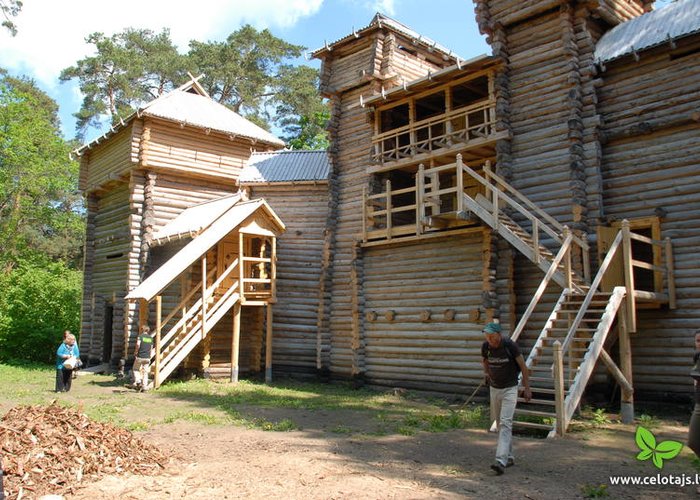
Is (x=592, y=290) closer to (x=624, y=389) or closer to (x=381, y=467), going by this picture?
(x=624, y=389)

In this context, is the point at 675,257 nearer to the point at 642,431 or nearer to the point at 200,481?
the point at 642,431

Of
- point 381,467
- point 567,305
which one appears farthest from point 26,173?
point 381,467

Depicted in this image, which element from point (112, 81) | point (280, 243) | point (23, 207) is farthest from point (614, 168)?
point (112, 81)

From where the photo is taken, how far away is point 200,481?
731 centimetres

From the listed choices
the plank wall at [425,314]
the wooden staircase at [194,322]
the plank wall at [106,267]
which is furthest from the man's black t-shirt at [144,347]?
the plank wall at [425,314]

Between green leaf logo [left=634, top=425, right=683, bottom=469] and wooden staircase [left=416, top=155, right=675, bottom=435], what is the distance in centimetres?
116

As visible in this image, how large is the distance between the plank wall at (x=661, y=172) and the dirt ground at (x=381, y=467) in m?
2.77

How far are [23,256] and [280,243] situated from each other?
22.9 meters

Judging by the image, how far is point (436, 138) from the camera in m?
17.4

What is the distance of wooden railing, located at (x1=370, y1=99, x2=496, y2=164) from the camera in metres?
16.8

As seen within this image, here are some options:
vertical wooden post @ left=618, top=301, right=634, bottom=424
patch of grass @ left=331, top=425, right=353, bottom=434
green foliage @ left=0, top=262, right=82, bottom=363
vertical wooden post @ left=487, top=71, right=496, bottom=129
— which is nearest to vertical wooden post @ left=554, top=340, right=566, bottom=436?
vertical wooden post @ left=618, top=301, right=634, bottom=424

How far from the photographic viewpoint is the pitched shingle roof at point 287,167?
22.4 meters

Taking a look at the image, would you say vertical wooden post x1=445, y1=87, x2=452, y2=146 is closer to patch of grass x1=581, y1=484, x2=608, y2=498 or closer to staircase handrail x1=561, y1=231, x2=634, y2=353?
staircase handrail x1=561, y1=231, x2=634, y2=353

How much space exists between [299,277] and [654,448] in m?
14.5
